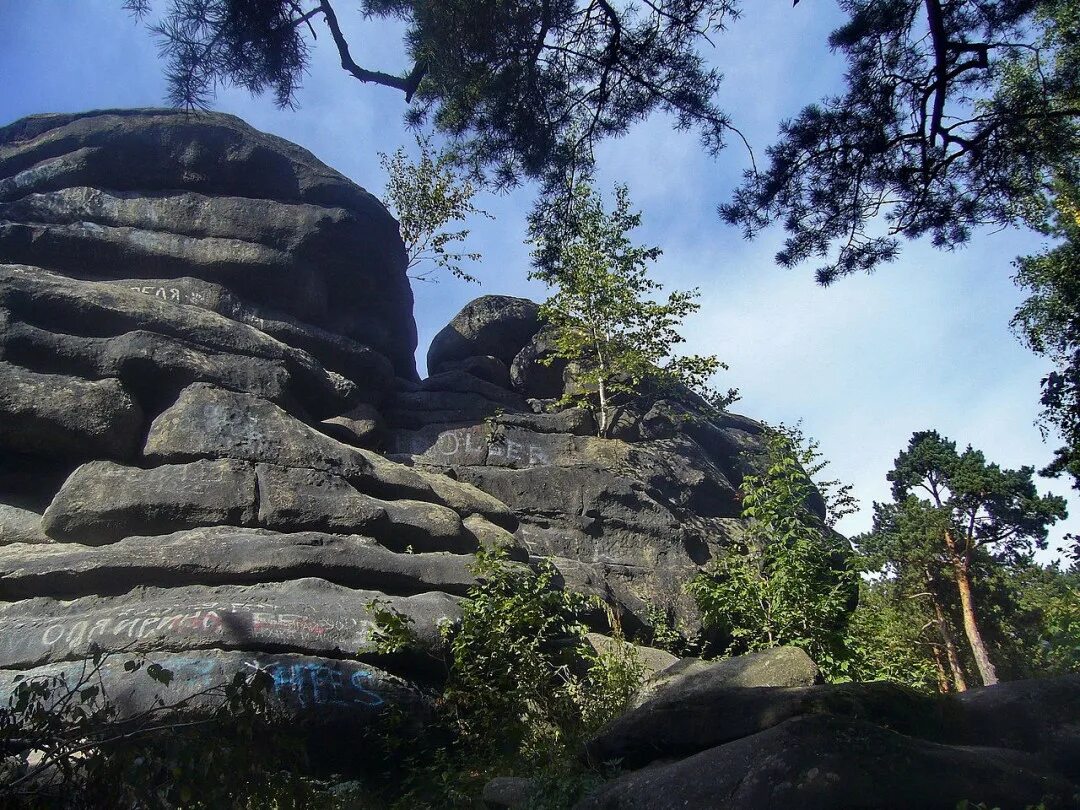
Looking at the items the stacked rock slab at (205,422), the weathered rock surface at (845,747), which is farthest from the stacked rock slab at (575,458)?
the weathered rock surface at (845,747)

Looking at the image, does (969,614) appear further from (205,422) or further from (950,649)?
(205,422)

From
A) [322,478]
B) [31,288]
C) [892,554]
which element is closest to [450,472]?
[322,478]

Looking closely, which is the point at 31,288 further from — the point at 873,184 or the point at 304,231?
the point at 873,184

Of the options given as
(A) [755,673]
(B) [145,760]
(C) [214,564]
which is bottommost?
(B) [145,760]

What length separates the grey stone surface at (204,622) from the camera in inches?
352

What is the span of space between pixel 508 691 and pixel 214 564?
3.98 m

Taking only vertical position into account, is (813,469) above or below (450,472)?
below

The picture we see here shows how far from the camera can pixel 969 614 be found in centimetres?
1864

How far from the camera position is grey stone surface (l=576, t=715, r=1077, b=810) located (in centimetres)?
393

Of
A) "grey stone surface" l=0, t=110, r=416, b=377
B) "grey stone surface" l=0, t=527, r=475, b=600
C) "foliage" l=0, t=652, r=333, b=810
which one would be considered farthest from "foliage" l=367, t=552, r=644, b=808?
"grey stone surface" l=0, t=110, r=416, b=377

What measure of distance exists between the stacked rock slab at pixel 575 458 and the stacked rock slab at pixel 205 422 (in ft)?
3.50

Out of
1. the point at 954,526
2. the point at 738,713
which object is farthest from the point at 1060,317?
the point at 738,713

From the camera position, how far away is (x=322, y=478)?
479 inches

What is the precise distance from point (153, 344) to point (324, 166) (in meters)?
7.88
